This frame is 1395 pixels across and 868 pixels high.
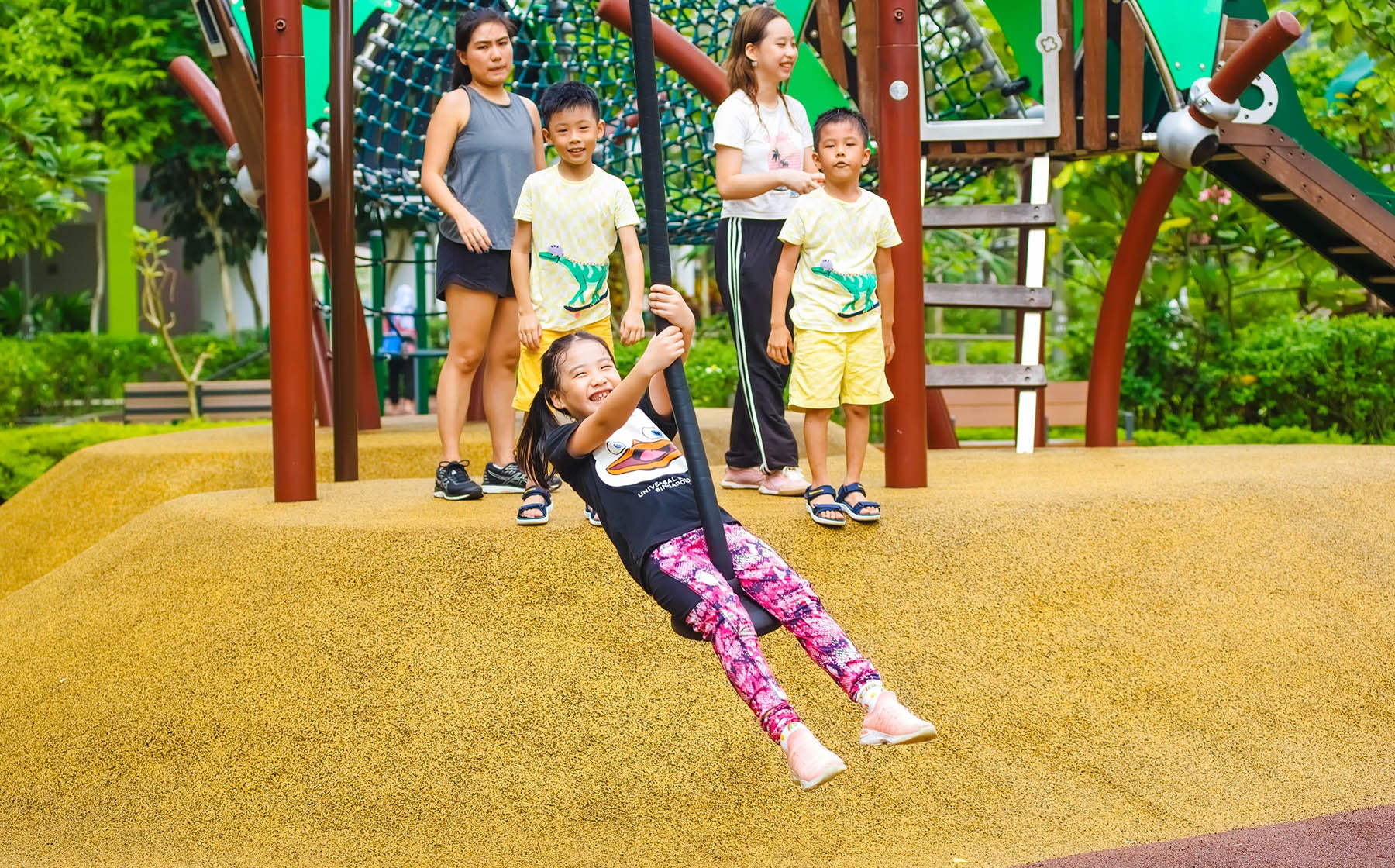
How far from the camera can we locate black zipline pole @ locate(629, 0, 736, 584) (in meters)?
2.62

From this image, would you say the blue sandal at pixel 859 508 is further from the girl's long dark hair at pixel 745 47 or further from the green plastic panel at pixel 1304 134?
the green plastic panel at pixel 1304 134

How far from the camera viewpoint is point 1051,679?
175 inches

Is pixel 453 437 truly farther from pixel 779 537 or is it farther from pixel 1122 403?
pixel 1122 403

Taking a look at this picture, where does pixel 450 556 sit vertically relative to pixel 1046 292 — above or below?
below

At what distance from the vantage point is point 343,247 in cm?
649

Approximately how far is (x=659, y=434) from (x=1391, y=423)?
968 centimetres

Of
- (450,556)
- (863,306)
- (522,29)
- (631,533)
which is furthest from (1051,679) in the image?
(522,29)

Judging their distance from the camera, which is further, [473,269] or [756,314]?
[473,269]

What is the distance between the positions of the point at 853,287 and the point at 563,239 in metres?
1.06

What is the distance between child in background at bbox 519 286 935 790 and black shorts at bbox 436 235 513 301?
176cm

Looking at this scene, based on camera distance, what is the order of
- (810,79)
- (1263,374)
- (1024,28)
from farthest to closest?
1. (1263,374)
2. (1024,28)
3. (810,79)

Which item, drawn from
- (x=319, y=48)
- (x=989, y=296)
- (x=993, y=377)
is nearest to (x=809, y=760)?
(x=993, y=377)

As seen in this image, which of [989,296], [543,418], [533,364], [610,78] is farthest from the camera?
[610,78]

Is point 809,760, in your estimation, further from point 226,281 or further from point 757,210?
point 226,281
